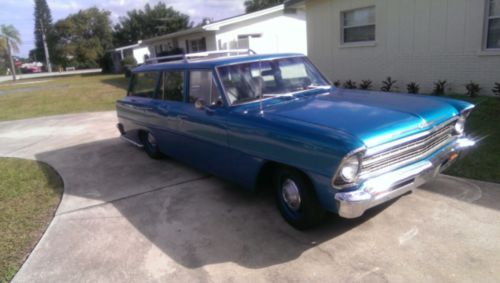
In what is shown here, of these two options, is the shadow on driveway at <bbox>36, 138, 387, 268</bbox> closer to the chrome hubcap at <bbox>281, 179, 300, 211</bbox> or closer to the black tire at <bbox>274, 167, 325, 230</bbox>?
the black tire at <bbox>274, 167, 325, 230</bbox>

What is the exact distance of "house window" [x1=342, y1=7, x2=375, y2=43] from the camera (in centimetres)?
1128

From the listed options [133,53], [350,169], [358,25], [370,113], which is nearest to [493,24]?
[358,25]

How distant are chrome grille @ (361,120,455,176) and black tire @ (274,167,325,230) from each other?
58 cm

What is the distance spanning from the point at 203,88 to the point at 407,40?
24.9 feet

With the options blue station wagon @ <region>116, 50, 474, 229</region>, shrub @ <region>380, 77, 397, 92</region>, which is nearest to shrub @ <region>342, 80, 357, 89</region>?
shrub @ <region>380, 77, 397, 92</region>

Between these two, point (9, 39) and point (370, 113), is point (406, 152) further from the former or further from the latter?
point (9, 39)

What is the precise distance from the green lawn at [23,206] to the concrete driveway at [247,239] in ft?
0.50

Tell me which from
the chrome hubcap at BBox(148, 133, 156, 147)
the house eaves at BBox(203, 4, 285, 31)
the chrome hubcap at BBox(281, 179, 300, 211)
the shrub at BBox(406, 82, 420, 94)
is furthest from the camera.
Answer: the house eaves at BBox(203, 4, 285, 31)

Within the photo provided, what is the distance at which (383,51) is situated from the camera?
1094cm

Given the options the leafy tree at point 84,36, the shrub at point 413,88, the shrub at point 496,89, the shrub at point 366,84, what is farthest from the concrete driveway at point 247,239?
the leafy tree at point 84,36

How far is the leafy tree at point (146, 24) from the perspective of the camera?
192 ft

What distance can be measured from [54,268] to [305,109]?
2.89m

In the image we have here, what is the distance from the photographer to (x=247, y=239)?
375 centimetres

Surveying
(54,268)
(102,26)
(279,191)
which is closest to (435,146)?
(279,191)
